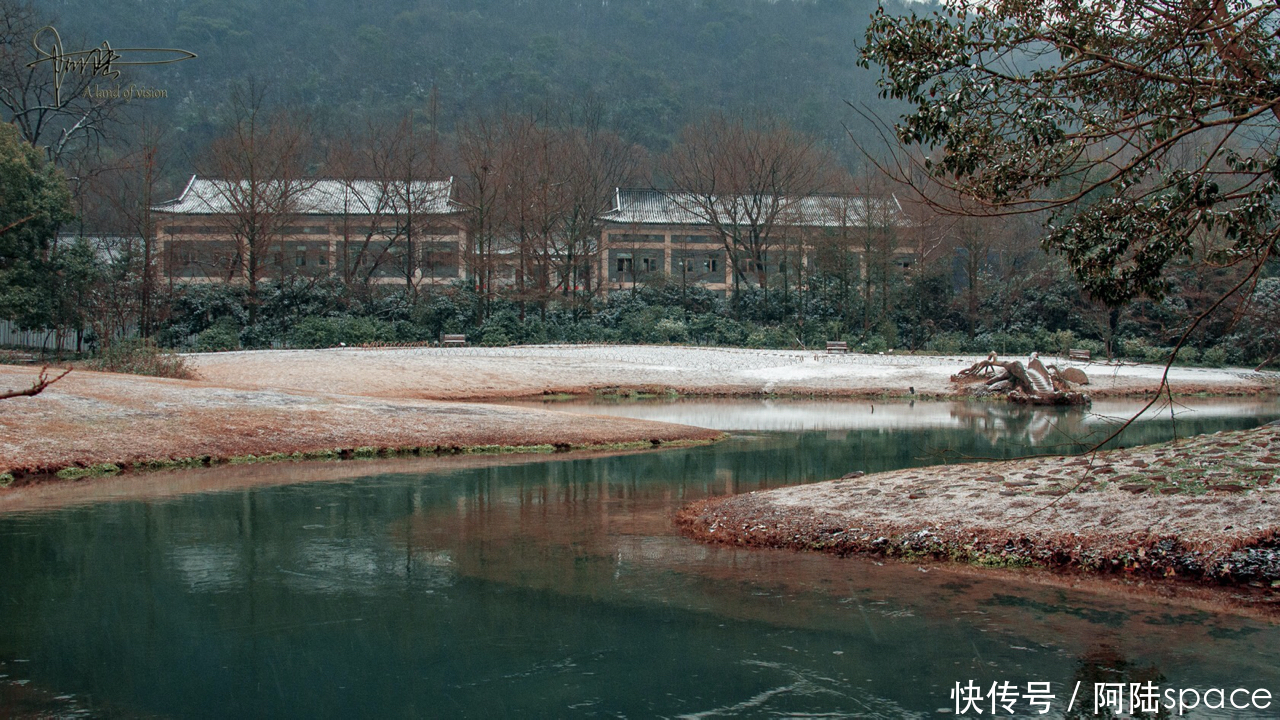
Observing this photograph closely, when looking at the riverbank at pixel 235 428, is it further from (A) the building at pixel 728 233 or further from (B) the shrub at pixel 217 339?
(A) the building at pixel 728 233

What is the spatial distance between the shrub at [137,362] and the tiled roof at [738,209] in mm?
31926

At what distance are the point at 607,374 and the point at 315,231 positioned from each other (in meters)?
26.6

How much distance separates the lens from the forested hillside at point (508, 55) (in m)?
107

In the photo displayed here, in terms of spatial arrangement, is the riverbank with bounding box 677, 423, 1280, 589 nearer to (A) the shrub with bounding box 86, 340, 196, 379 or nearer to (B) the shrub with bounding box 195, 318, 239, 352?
(A) the shrub with bounding box 86, 340, 196, 379

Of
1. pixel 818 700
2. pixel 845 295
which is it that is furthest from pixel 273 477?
pixel 845 295

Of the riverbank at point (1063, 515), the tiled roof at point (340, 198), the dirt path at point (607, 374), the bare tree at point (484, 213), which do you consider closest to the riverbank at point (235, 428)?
the dirt path at point (607, 374)

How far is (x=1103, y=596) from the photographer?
905cm

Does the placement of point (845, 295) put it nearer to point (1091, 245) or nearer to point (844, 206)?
point (844, 206)

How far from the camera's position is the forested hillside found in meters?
107

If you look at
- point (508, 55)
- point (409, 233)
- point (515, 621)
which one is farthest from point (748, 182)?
point (508, 55)

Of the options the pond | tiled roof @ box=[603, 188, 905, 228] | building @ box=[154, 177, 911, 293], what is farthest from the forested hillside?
the pond

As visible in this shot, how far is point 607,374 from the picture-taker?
3312 cm

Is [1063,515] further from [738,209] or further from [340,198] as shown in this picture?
[340,198]

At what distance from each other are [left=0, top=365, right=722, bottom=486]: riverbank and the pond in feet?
9.26
